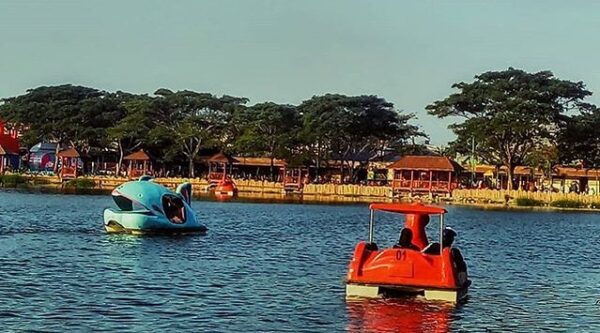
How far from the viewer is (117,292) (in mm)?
22219

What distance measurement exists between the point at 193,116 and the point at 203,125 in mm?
1500

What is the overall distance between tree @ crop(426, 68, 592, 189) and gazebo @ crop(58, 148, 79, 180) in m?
35.8

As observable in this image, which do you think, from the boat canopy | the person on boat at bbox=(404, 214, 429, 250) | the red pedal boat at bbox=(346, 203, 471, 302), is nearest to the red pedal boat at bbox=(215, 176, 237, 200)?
the person on boat at bbox=(404, 214, 429, 250)

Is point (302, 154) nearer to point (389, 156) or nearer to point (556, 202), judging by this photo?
point (389, 156)

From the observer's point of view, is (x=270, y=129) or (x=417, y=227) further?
(x=270, y=129)

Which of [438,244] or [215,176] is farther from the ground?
[215,176]

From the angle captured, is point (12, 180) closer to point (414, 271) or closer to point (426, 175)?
point (426, 175)

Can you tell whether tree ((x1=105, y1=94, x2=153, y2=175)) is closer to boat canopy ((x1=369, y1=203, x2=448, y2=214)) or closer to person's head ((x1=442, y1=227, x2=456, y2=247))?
boat canopy ((x1=369, y1=203, x2=448, y2=214))

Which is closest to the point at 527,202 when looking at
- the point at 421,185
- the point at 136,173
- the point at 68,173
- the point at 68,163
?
the point at 421,185

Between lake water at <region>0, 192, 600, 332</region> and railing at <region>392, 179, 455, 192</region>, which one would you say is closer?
lake water at <region>0, 192, 600, 332</region>

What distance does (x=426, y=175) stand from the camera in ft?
302

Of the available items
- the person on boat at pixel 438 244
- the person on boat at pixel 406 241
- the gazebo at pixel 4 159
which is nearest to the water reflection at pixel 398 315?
the person on boat at pixel 438 244

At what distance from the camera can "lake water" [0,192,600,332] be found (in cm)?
1931

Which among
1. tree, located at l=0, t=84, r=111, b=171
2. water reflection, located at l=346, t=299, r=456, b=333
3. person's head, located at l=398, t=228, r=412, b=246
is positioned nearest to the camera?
water reflection, located at l=346, t=299, r=456, b=333
